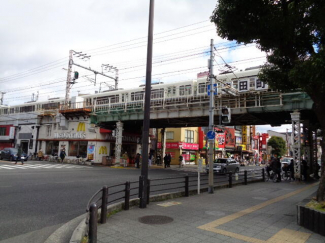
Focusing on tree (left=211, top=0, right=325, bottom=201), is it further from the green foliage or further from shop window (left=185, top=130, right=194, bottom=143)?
shop window (left=185, top=130, right=194, bottom=143)

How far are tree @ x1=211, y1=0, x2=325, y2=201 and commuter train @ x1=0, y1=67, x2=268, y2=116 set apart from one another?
23.8 feet

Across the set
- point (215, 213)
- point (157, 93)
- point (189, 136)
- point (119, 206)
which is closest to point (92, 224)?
point (119, 206)

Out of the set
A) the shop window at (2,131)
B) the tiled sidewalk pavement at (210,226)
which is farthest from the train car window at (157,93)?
the shop window at (2,131)

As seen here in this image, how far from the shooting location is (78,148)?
35.1 m

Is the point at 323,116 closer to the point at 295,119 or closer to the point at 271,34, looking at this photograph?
the point at 271,34

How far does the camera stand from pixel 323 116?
698 cm

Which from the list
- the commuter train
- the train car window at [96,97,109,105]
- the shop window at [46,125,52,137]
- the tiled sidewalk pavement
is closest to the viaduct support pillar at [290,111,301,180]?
the commuter train

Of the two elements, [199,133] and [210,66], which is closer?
[210,66]

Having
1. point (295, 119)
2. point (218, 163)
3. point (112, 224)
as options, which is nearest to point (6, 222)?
point (112, 224)

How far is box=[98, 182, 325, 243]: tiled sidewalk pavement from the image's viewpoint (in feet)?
17.3

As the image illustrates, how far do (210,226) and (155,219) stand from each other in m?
1.42

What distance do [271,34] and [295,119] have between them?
14.2 meters

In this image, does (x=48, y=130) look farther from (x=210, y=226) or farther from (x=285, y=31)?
(x=285, y=31)

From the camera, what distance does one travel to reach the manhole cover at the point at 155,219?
6365 millimetres
